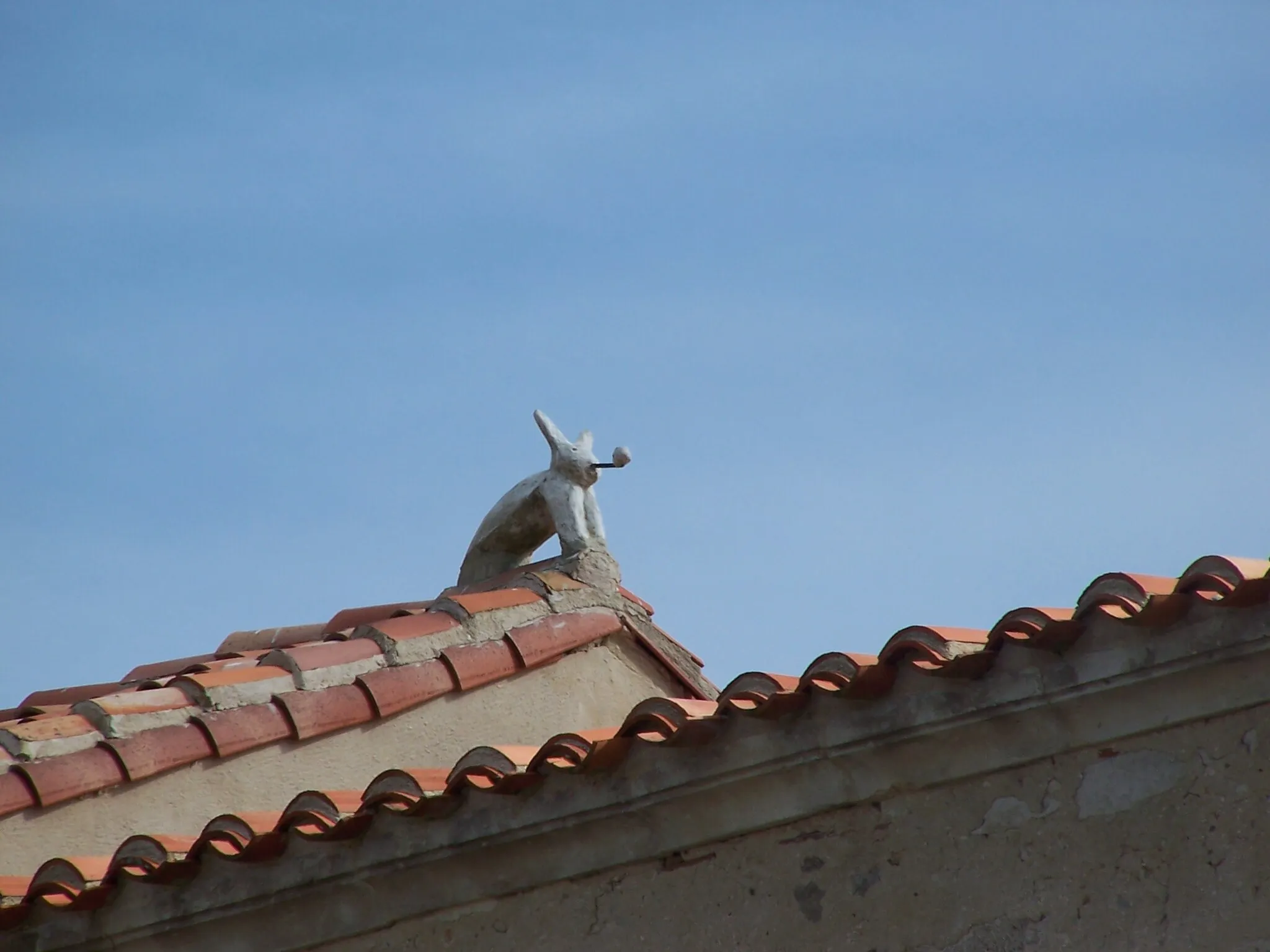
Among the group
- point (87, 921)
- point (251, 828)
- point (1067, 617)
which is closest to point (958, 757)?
point (1067, 617)

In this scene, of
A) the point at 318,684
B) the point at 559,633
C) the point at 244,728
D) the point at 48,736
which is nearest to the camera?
the point at 48,736

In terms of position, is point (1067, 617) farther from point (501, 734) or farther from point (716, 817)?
point (501, 734)

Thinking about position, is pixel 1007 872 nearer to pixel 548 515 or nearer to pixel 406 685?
pixel 406 685


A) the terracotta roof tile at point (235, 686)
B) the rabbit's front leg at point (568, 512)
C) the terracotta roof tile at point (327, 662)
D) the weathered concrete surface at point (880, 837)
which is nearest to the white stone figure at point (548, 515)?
the rabbit's front leg at point (568, 512)

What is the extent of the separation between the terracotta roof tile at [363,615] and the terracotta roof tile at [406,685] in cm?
92

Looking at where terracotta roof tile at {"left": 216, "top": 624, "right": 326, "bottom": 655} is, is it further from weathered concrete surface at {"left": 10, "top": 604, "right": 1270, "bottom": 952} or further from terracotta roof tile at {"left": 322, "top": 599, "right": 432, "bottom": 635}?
weathered concrete surface at {"left": 10, "top": 604, "right": 1270, "bottom": 952}

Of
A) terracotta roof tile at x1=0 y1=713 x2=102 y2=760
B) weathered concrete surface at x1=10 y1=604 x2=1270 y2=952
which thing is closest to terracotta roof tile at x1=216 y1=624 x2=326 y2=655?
terracotta roof tile at x1=0 y1=713 x2=102 y2=760

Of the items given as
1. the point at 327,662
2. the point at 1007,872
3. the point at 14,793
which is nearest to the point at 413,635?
the point at 327,662

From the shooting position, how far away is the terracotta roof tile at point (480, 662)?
272 inches

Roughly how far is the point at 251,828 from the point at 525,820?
2.90ft

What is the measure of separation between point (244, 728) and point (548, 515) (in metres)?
2.01

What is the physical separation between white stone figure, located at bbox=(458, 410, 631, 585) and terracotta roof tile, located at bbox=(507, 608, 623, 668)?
359mm

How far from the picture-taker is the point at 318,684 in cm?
674

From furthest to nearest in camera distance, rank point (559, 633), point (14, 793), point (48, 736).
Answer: point (559, 633) → point (48, 736) → point (14, 793)
